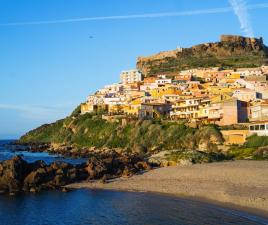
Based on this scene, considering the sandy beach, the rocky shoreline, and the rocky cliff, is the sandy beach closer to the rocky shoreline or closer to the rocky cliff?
the rocky shoreline

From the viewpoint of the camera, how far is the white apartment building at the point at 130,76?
125 meters

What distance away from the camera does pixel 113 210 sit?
2817cm

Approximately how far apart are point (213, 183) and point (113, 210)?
904cm

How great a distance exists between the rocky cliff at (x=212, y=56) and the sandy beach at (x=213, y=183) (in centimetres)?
8654

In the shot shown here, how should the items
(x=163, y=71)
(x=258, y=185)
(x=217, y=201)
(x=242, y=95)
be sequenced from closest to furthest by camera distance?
(x=217, y=201)
(x=258, y=185)
(x=242, y=95)
(x=163, y=71)

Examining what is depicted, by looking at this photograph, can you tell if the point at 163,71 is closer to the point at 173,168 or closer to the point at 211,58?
the point at 211,58

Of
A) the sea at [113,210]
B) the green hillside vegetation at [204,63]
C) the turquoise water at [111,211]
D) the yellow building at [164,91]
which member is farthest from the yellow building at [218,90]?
the turquoise water at [111,211]

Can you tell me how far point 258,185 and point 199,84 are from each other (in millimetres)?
64593

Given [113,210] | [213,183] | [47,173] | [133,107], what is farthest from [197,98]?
[113,210]

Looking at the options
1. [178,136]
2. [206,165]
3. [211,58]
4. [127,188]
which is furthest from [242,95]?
[211,58]

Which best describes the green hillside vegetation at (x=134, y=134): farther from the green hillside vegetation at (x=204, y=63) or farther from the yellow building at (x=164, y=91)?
the green hillside vegetation at (x=204, y=63)

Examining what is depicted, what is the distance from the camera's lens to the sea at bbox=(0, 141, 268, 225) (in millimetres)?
25078

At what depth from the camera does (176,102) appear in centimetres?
8000

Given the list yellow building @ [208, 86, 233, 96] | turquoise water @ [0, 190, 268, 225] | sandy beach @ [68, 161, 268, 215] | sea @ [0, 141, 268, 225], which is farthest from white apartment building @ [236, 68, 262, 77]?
turquoise water @ [0, 190, 268, 225]
